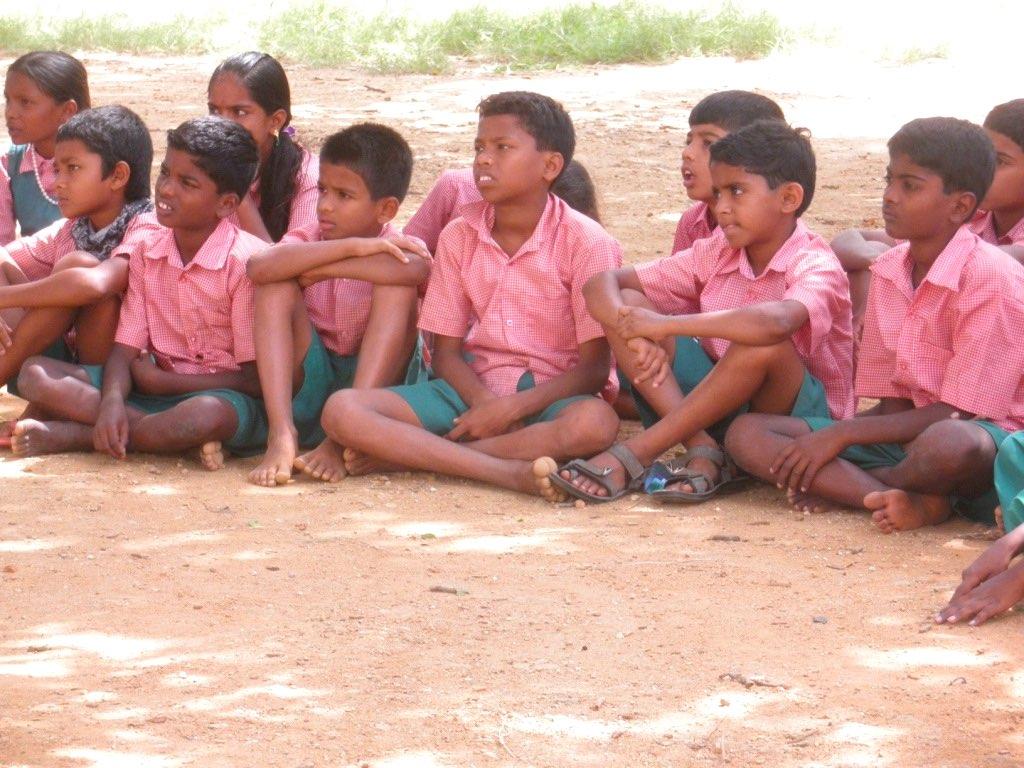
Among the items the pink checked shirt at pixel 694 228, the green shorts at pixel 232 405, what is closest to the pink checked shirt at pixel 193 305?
the green shorts at pixel 232 405

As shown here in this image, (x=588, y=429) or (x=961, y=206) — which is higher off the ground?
(x=961, y=206)

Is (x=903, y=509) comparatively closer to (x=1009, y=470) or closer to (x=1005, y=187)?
(x=1009, y=470)

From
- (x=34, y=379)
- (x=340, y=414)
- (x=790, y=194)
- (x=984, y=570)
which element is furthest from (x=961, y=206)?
(x=34, y=379)

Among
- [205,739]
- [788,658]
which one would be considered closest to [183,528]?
[205,739]

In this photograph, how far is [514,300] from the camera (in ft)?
15.2

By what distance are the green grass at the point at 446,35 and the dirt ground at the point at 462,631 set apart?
7383mm

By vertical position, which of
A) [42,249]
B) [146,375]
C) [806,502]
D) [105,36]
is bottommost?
[806,502]

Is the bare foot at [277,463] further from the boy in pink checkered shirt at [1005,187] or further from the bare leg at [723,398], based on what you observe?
the boy in pink checkered shirt at [1005,187]

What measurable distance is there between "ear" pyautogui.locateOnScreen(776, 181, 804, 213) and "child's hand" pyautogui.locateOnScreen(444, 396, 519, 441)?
36.1 inches

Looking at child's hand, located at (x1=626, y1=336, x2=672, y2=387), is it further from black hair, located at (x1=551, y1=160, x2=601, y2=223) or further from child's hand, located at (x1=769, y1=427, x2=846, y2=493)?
black hair, located at (x1=551, y1=160, x2=601, y2=223)

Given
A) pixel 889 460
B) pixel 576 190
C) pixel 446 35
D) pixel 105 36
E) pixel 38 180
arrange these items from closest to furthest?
1. pixel 889 460
2. pixel 576 190
3. pixel 38 180
4. pixel 446 35
5. pixel 105 36

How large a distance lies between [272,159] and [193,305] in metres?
0.71

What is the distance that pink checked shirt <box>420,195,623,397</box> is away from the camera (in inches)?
181

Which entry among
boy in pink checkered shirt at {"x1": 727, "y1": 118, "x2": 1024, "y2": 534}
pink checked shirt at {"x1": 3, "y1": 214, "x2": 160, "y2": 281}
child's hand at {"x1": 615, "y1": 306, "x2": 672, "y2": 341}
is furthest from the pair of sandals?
pink checked shirt at {"x1": 3, "y1": 214, "x2": 160, "y2": 281}
